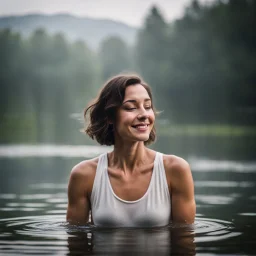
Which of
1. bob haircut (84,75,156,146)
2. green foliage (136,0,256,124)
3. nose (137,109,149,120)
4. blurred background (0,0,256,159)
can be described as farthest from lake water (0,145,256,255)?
green foliage (136,0,256,124)

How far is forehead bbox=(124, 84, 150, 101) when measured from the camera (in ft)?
21.4

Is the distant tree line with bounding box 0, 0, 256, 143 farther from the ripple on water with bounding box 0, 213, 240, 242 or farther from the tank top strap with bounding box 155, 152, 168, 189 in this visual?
the tank top strap with bounding box 155, 152, 168, 189

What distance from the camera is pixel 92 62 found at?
115m

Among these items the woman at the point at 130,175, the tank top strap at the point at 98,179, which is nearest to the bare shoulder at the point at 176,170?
the woman at the point at 130,175

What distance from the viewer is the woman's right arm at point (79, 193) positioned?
6.68m

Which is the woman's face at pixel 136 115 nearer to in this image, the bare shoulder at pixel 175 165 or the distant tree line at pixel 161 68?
the bare shoulder at pixel 175 165

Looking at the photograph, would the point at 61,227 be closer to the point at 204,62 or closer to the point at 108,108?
the point at 108,108

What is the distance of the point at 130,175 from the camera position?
6738 millimetres

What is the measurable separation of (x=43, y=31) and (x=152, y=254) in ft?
391

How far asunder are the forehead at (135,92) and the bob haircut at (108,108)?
0.03 m

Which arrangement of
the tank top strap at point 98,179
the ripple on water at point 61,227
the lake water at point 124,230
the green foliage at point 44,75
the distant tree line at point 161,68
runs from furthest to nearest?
the green foliage at point 44,75 < the distant tree line at point 161,68 < the ripple on water at point 61,227 < the tank top strap at point 98,179 < the lake water at point 124,230

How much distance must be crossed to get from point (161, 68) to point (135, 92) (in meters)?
88.2

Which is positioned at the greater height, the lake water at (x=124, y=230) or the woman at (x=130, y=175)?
the woman at (x=130, y=175)

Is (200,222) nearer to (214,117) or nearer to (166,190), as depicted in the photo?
(166,190)
